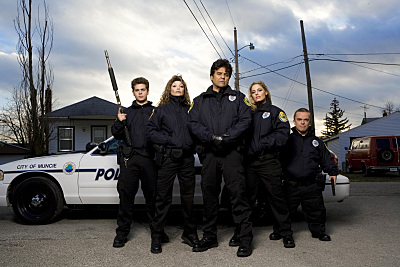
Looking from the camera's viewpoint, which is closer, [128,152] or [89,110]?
[128,152]

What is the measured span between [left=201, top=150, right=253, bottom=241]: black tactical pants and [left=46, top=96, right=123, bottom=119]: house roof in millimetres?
18215

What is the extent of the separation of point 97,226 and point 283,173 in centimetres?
279

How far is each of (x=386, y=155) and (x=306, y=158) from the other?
43.6 feet

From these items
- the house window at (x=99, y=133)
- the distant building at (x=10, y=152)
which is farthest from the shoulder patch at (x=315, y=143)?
the distant building at (x=10, y=152)

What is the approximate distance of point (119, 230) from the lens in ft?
15.3

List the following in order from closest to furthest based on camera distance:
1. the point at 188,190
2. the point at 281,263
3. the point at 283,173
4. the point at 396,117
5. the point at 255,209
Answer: the point at 281,263 < the point at 188,190 < the point at 283,173 < the point at 255,209 < the point at 396,117

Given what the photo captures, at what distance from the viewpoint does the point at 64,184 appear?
5.91m

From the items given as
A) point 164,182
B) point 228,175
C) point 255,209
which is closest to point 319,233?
point 255,209

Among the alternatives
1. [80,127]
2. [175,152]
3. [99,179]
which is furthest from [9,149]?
[175,152]

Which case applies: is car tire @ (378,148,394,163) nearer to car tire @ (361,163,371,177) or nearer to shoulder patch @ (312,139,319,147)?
car tire @ (361,163,371,177)

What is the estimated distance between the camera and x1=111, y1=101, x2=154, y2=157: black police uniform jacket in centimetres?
470

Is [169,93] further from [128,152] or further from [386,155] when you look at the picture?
[386,155]

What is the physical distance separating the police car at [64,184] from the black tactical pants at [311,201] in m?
1.06

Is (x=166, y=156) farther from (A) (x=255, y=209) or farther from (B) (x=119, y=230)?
(A) (x=255, y=209)
